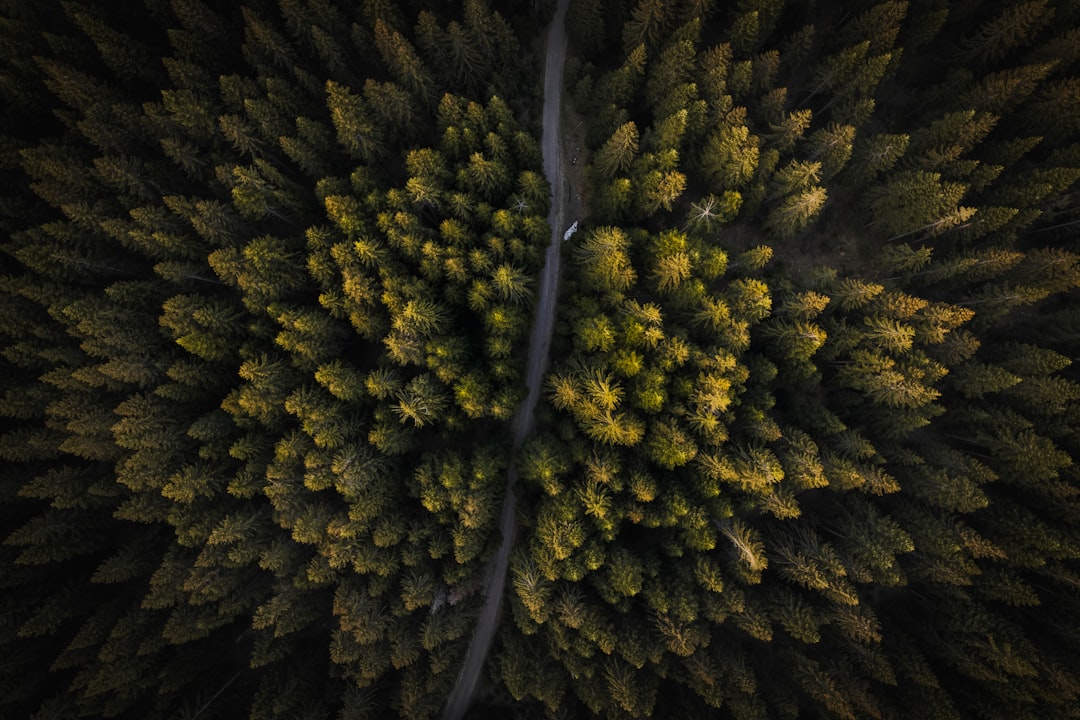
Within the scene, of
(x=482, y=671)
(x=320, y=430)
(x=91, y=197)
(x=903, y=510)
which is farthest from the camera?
(x=482, y=671)

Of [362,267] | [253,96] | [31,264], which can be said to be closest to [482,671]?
[362,267]

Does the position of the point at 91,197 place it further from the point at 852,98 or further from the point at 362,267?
the point at 852,98

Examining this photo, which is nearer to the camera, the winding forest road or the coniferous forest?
the coniferous forest

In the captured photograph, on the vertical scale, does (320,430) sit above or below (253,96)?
below

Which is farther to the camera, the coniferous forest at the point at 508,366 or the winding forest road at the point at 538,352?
the winding forest road at the point at 538,352

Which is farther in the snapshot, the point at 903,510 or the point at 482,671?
the point at 482,671
